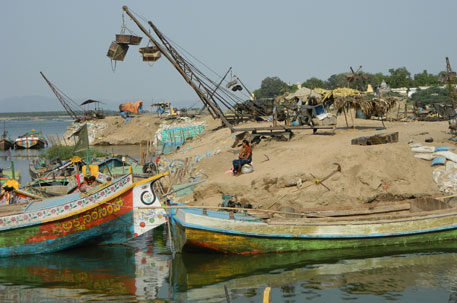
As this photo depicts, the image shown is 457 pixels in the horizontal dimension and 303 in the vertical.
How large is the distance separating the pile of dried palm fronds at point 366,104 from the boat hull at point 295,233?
8.71 m

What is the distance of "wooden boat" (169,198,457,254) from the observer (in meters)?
11.1

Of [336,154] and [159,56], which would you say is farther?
[159,56]

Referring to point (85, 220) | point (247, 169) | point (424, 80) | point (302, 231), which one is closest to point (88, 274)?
point (85, 220)

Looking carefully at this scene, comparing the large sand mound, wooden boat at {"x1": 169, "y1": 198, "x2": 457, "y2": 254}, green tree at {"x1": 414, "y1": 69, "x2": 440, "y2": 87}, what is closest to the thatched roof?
the large sand mound

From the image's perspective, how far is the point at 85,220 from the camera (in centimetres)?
1256

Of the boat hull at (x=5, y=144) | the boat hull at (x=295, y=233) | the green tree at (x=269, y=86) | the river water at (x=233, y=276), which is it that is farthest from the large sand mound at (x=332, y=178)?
the green tree at (x=269, y=86)

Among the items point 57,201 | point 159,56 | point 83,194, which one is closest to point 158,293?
point 83,194

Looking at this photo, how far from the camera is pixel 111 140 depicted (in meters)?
52.7

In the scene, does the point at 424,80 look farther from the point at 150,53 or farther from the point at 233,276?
the point at 233,276

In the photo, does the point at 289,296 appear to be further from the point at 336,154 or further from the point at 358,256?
the point at 336,154

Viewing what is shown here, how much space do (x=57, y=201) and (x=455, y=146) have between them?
11.3 meters

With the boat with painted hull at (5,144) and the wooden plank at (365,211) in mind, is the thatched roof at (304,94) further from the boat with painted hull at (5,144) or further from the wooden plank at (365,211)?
the boat with painted hull at (5,144)

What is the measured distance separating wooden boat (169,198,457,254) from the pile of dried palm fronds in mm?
8348

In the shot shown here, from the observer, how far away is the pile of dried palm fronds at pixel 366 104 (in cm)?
1973
